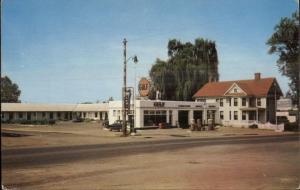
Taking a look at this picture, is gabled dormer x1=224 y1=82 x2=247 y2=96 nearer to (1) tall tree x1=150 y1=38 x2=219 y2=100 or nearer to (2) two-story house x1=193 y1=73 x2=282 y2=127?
(2) two-story house x1=193 y1=73 x2=282 y2=127

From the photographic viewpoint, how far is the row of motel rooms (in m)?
25.3

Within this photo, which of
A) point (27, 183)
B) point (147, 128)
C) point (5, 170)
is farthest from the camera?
point (147, 128)

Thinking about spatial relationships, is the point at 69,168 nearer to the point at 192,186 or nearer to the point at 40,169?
the point at 40,169

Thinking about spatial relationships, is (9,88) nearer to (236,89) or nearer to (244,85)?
(236,89)

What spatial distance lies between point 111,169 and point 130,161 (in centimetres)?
258

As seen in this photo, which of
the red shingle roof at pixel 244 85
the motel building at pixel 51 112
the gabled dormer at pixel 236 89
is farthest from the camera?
A: the motel building at pixel 51 112

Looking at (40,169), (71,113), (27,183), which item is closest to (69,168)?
(40,169)

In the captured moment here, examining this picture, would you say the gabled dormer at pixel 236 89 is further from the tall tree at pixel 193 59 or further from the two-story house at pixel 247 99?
the tall tree at pixel 193 59

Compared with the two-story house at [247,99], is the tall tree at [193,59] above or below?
above

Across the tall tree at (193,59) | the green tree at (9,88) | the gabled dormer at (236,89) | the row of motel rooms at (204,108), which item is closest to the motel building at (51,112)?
the row of motel rooms at (204,108)

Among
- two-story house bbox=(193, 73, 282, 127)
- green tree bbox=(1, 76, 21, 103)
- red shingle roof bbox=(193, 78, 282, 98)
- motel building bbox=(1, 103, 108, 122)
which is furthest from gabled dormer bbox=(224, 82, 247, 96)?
motel building bbox=(1, 103, 108, 122)

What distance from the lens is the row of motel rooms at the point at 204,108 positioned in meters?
25.3

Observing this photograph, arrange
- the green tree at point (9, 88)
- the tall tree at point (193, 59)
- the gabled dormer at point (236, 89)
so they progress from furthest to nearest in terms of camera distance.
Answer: the gabled dormer at point (236, 89) → the tall tree at point (193, 59) → the green tree at point (9, 88)

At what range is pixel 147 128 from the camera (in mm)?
50031
